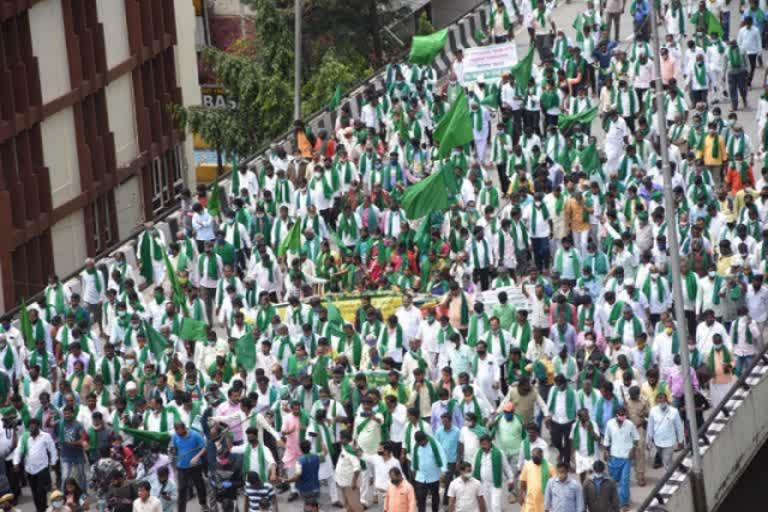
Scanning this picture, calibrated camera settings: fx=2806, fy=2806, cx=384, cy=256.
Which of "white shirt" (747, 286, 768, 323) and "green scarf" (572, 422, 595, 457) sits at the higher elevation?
"white shirt" (747, 286, 768, 323)

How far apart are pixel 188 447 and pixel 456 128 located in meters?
10.9

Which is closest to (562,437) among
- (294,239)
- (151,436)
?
(151,436)

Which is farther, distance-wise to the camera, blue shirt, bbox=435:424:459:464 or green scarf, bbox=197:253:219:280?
green scarf, bbox=197:253:219:280

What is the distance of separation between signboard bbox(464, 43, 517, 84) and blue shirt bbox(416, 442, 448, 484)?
14.7m

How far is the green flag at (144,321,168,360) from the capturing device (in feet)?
113

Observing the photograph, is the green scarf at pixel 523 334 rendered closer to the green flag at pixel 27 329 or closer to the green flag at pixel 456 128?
the green flag at pixel 27 329

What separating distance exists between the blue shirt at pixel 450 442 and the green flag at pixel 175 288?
20.1ft

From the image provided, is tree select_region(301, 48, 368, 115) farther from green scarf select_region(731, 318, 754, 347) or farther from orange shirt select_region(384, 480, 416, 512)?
orange shirt select_region(384, 480, 416, 512)

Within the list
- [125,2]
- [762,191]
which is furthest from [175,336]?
[125,2]

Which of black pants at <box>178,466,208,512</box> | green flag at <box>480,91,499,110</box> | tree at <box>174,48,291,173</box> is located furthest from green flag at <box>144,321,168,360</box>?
tree at <box>174,48,291,173</box>

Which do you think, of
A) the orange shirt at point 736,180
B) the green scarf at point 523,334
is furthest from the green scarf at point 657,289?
the orange shirt at point 736,180

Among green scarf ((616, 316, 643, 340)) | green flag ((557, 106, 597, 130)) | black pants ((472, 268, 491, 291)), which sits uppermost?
green flag ((557, 106, 597, 130))

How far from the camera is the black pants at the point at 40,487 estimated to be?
107 ft

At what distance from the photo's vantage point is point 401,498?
97.9 ft
